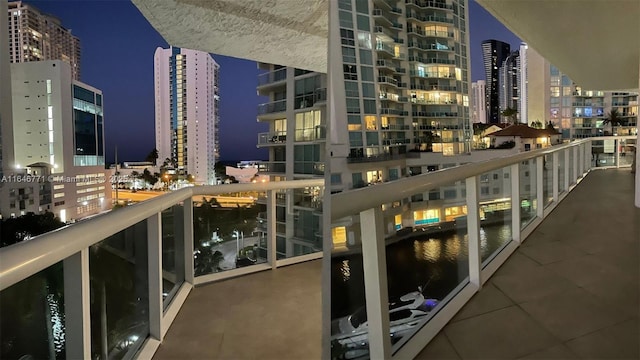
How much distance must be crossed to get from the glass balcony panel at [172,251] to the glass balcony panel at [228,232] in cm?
14

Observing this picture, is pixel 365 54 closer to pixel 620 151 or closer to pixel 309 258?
pixel 309 258

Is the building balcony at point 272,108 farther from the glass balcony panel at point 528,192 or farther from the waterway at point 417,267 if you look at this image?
the waterway at point 417,267

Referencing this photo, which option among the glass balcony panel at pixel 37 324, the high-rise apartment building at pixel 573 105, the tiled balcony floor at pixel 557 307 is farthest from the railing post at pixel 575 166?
the high-rise apartment building at pixel 573 105

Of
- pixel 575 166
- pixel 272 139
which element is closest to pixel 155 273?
pixel 272 139

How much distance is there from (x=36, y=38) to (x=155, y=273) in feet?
5.11

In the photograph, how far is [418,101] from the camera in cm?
183

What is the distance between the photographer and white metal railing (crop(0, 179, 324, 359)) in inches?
21.6

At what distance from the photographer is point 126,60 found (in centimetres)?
358

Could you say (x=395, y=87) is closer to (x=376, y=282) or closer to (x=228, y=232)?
(x=376, y=282)

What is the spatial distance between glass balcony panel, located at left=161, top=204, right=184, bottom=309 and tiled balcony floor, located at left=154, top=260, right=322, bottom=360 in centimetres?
10

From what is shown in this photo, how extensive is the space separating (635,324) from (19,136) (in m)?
2.40

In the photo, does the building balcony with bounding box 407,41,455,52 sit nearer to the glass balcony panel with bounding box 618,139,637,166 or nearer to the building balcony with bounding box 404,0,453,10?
the building balcony with bounding box 404,0,453,10

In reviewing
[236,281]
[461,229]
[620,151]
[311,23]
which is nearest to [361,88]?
[461,229]

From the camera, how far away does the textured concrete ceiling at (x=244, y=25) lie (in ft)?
5.37
